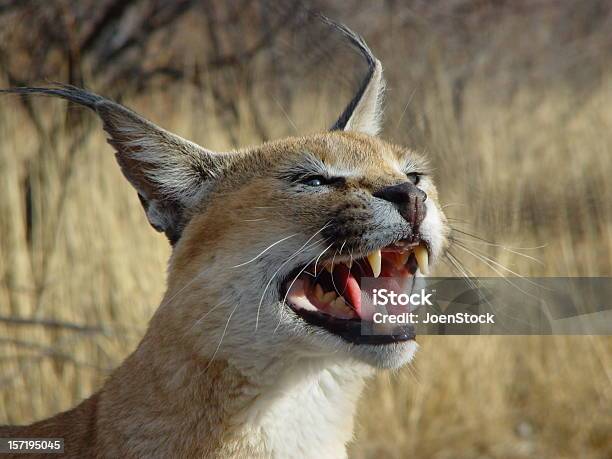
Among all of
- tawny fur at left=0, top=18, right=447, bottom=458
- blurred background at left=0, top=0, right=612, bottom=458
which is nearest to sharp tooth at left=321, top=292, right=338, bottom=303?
tawny fur at left=0, top=18, right=447, bottom=458

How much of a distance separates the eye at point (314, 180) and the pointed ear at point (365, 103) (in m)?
0.74

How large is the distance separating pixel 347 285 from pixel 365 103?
3.99 ft

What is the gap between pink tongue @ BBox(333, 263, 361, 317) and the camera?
3.16 metres

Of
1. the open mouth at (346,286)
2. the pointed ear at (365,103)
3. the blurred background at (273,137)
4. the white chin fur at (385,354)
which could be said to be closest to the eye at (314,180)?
the open mouth at (346,286)

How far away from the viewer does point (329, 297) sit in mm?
→ 3229

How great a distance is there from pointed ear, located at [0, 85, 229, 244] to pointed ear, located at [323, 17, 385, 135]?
73 cm

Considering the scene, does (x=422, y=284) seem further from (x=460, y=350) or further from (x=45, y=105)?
(x=45, y=105)

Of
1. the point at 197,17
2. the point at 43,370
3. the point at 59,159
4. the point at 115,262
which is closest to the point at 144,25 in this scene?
the point at 197,17

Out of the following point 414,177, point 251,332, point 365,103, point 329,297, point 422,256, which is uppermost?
point 365,103

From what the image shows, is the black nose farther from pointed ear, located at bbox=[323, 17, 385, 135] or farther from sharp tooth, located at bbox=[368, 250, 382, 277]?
pointed ear, located at bbox=[323, 17, 385, 135]

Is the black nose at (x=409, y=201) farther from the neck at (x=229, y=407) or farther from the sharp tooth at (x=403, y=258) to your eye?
the neck at (x=229, y=407)

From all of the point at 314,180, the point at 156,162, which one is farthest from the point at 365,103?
the point at 156,162

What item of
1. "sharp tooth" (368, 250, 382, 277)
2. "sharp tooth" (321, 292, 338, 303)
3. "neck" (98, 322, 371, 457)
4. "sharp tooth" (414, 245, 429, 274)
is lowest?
"neck" (98, 322, 371, 457)

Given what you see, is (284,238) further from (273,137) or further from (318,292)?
(273,137)
